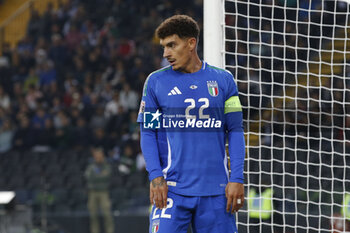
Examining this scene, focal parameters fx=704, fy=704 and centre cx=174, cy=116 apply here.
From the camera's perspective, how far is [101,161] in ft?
39.8

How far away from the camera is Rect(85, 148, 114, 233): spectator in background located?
12094mm

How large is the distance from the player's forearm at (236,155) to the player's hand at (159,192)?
0.37 metres

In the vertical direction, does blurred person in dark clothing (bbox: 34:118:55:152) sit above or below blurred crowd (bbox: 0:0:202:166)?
below

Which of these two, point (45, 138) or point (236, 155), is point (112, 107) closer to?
point (45, 138)

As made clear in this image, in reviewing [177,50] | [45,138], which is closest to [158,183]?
[177,50]

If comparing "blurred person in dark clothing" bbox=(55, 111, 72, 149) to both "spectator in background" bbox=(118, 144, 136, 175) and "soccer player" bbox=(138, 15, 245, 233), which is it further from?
"soccer player" bbox=(138, 15, 245, 233)

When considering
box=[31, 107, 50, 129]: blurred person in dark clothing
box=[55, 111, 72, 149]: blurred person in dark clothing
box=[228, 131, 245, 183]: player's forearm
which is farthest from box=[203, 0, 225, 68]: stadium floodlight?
box=[31, 107, 50, 129]: blurred person in dark clothing

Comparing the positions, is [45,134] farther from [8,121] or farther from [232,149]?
[232,149]

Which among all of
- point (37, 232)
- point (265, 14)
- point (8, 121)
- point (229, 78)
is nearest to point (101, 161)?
point (37, 232)

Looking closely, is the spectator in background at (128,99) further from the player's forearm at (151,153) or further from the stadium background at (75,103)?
the player's forearm at (151,153)

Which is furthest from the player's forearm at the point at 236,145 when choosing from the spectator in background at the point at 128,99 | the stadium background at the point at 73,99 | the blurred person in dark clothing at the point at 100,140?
the spectator in background at the point at 128,99

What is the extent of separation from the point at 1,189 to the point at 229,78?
10.8 metres

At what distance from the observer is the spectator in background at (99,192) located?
12.1 meters

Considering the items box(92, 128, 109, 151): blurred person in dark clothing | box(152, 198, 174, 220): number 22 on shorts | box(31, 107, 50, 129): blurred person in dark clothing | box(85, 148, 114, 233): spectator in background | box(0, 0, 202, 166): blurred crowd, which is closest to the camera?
box(152, 198, 174, 220): number 22 on shorts
